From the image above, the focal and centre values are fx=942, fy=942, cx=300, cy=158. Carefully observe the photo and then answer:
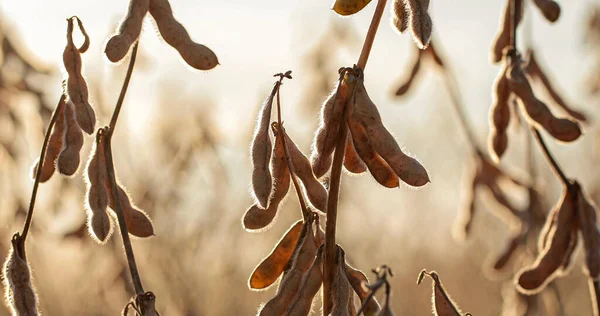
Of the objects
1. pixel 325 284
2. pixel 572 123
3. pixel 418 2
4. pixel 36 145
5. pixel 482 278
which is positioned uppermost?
pixel 36 145

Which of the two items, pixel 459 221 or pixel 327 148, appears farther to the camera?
pixel 459 221

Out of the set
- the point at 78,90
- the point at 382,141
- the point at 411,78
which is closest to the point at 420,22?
the point at 382,141

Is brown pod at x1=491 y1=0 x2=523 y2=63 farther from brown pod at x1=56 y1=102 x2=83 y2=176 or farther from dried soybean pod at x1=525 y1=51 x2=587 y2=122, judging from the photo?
brown pod at x1=56 y1=102 x2=83 y2=176

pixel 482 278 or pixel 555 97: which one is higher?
pixel 555 97

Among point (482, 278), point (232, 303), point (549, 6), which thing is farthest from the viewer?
point (482, 278)

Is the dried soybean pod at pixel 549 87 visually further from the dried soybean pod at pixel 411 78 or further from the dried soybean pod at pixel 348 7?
the dried soybean pod at pixel 348 7

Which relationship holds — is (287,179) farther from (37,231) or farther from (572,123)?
(37,231)

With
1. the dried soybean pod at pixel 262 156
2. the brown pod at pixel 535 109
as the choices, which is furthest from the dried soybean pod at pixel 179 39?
the brown pod at pixel 535 109

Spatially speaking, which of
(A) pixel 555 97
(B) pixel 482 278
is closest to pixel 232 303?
(B) pixel 482 278
